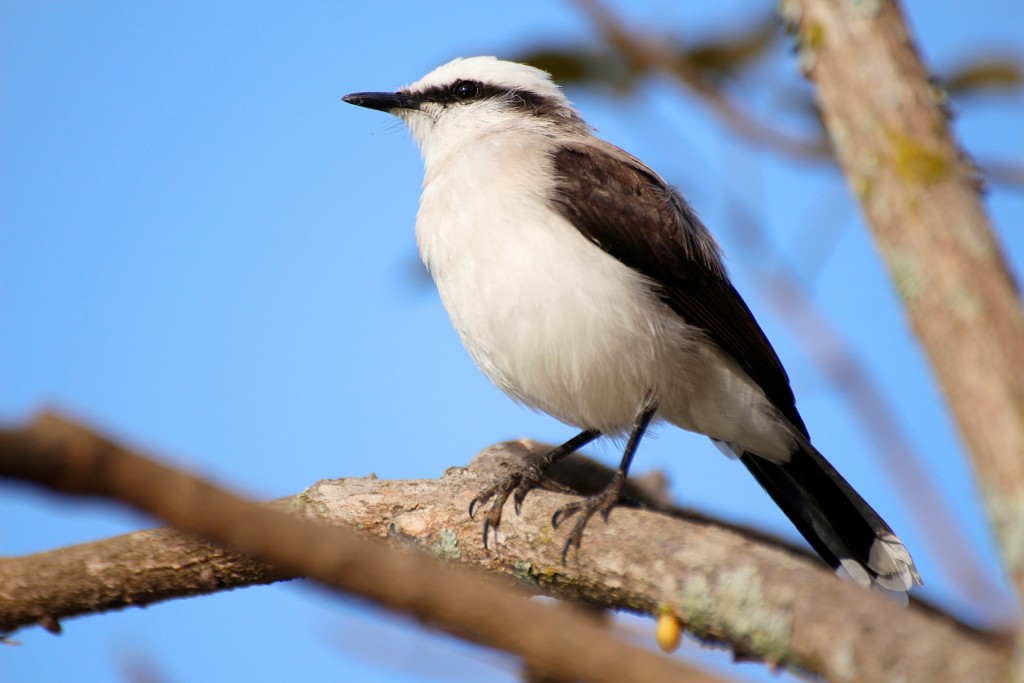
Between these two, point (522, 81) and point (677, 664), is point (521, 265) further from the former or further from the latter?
point (677, 664)

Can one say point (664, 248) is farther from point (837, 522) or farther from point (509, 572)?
point (509, 572)

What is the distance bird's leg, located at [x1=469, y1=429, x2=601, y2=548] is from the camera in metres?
4.21

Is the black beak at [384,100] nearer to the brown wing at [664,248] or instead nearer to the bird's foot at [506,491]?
the brown wing at [664,248]

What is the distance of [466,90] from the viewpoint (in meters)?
6.09

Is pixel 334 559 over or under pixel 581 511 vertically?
under

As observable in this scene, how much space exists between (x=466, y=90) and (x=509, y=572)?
3.15m

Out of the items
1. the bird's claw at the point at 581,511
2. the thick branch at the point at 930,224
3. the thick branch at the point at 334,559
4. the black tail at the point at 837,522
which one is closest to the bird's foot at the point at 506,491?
the bird's claw at the point at 581,511

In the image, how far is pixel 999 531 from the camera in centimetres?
157

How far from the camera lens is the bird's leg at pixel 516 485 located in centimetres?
421

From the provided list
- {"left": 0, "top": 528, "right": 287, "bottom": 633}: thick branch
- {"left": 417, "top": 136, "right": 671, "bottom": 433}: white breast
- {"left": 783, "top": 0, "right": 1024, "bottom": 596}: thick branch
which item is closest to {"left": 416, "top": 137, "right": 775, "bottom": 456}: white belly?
{"left": 417, "top": 136, "right": 671, "bottom": 433}: white breast

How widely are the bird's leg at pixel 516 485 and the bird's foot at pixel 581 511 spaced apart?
0.26 meters

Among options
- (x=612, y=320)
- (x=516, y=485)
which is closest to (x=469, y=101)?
(x=612, y=320)

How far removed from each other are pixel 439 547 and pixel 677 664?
9.21 feet

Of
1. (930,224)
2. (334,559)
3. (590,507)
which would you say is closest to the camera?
(334,559)
